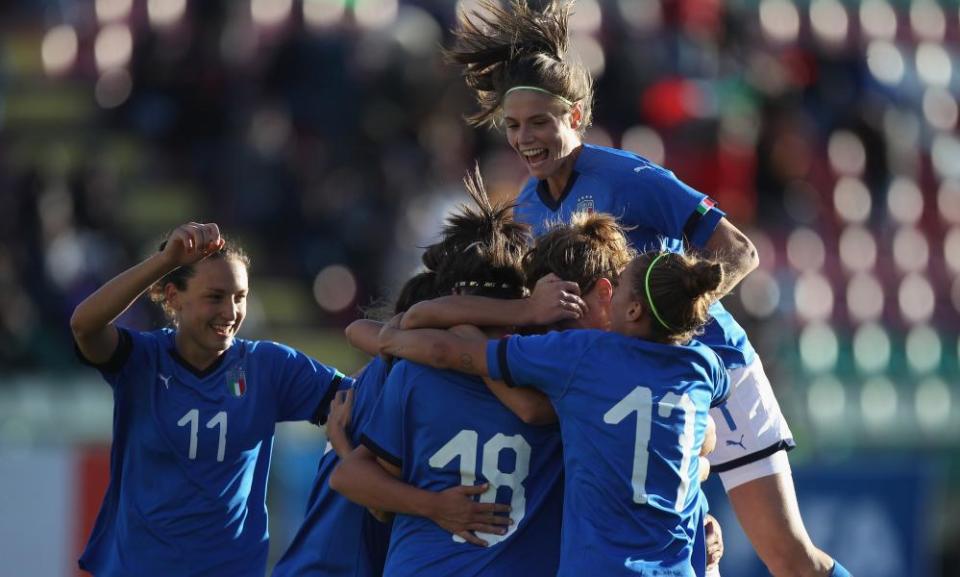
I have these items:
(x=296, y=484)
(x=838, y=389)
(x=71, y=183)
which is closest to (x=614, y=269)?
(x=296, y=484)

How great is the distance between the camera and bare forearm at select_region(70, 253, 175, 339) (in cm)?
412

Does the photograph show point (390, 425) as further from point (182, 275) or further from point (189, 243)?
point (182, 275)

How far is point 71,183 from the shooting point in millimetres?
9602

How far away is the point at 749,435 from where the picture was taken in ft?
15.5

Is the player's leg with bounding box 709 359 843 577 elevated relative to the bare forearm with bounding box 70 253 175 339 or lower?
lower

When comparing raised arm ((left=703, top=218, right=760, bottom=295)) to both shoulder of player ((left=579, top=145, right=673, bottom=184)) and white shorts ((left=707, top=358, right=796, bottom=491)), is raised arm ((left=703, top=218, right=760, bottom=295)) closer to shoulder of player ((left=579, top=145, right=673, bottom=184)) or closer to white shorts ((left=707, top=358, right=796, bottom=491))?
shoulder of player ((left=579, top=145, right=673, bottom=184))

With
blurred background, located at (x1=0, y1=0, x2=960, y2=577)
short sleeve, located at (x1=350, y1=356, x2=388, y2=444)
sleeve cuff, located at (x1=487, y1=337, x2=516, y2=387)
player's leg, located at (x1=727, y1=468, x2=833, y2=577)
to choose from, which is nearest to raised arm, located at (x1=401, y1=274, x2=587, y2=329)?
sleeve cuff, located at (x1=487, y1=337, x2=516, y2=387)

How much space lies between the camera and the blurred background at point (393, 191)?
893 cm

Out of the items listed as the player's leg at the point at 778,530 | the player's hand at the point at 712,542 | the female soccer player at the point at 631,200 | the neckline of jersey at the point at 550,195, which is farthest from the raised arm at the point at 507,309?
the player's leg at the point at 778,530

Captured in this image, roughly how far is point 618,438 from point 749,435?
50.2 inches

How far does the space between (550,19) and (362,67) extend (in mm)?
6298

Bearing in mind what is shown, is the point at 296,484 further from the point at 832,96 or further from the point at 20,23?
the point at 832,96

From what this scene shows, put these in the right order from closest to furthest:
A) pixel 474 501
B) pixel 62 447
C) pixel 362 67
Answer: pixel 474 501 → pixel 62 447 → pixel 362 67

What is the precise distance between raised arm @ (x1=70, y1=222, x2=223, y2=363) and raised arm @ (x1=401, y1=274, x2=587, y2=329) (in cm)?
65
